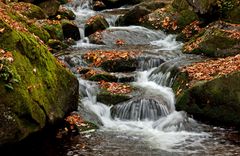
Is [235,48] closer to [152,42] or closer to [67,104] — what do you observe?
[152,42]

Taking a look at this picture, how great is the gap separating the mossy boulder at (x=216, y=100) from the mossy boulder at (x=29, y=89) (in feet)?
10.2

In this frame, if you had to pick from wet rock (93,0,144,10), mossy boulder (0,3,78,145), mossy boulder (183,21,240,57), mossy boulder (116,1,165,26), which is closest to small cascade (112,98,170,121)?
mossy boulder (0,3,78,145)

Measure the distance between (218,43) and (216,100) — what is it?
16.3 feet

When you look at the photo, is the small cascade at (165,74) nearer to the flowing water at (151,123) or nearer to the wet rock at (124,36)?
the flowing water at (151,123)

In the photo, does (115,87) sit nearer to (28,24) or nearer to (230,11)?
(28,24)

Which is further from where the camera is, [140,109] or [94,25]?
[94,25]

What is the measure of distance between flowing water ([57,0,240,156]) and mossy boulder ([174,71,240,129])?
0.99 feet

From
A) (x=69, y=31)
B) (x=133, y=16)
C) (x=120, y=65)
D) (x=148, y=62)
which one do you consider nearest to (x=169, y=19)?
(x=133, y=16)

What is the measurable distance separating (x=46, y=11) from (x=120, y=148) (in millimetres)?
13630

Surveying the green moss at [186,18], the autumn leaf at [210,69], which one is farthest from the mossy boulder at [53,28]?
the autumn leaf at [210,69]

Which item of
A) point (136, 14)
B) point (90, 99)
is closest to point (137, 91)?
point (90, 99)

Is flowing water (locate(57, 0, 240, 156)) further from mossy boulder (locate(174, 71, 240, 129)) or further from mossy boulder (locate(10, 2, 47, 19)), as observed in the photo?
mossy boulder (locate(10, 2, 47, 19))

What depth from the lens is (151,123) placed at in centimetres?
1087

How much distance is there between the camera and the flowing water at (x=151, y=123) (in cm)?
891
